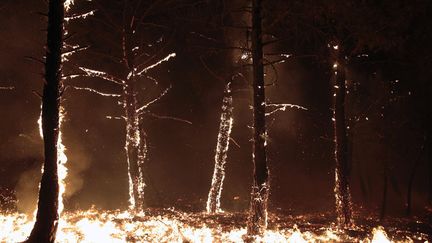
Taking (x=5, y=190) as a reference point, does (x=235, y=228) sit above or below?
below

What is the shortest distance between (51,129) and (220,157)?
1018cm

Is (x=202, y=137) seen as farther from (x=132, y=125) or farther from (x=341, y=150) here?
(x=341, y=150)

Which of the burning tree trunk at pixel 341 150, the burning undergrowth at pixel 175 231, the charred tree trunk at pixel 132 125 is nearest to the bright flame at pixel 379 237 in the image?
the burning undergrowth at pixel 175 231

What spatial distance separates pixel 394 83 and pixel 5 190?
19.1 m

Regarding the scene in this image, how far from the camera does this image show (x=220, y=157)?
61.3ft

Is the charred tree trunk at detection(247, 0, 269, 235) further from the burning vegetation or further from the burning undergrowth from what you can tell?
the burning undergrowth

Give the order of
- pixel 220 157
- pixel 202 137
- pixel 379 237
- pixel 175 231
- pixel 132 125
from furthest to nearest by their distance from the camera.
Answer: pixel 202 137
pixel 220 157
pixel 132 125
pixel 175 231
pixel 379 237

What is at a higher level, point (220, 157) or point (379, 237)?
point (220, 157)

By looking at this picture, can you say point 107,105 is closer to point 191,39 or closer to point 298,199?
point 191,39

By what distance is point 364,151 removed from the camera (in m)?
28.0

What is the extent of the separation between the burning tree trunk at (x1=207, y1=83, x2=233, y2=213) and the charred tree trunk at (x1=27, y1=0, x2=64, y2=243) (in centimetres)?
997

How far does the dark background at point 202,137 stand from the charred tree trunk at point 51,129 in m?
8.74

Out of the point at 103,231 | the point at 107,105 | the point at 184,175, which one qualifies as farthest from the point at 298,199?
the point at 103,231

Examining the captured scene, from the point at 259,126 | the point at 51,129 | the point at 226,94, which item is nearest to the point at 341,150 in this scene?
the point at 259,126
